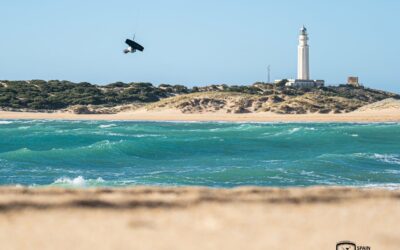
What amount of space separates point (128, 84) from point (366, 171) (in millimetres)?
55622

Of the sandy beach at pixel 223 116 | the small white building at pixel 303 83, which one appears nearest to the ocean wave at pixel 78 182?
the sandy beach at pixel 223 116

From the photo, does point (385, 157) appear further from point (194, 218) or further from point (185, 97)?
point (185, 97)

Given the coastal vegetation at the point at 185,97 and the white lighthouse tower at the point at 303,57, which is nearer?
the coastal vegetation at the point at 185,97

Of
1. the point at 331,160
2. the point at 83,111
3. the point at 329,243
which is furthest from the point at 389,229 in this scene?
the point at 83,111

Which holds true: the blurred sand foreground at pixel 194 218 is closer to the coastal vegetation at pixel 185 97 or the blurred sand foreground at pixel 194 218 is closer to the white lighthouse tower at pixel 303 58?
the coastal vegetation at pixel 185 97

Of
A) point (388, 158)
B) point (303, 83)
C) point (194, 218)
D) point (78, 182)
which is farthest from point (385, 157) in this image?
point (303, 83)

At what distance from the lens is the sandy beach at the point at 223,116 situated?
46.3 metres

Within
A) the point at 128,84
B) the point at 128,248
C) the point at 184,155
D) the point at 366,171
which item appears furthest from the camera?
the point at 128,84

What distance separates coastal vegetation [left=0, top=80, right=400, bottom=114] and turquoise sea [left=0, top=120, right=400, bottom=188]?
59.4 feet

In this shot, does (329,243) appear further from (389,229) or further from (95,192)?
(95,192)

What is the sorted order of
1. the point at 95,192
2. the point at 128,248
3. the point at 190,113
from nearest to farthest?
the point at 128,248, the point at 95,192, the point at 190,113

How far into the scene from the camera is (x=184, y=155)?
24.7m

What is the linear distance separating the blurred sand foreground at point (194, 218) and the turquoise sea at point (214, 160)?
1088cm

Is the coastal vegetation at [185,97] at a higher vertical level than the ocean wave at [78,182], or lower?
higher
